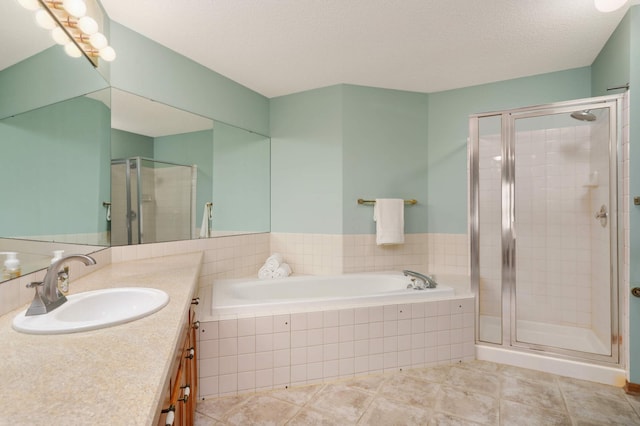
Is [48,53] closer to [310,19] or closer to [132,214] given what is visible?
[132,214]

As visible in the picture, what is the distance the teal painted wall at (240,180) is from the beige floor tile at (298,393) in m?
1.44

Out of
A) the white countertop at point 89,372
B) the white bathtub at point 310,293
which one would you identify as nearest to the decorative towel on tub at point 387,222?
the white bathtub at point 310,293

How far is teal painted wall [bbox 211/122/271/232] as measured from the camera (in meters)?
2.84

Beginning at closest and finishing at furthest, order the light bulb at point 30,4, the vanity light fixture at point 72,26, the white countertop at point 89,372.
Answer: the white countertop at point 89,372, the light bulb at point 30,4, the vanity light fixture at point 72,26

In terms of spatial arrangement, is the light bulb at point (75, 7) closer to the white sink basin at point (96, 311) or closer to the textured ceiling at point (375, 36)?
the textured ceiling at point (375, 36)

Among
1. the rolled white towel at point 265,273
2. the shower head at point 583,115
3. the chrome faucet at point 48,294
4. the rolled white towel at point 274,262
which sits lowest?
the rolled white towel at point 265,273

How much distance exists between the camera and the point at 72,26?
147 centimetres

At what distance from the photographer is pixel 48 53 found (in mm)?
1318

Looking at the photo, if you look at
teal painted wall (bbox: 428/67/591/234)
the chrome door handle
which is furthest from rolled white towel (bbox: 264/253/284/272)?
the chrome door handle

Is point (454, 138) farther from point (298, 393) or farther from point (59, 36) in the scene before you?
point (59, 36)

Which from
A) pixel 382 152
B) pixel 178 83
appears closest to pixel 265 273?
pixel 382 152

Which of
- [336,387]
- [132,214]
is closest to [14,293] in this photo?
[132,214]

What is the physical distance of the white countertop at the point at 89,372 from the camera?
0.52 m

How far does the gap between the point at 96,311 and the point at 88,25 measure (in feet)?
4.55
